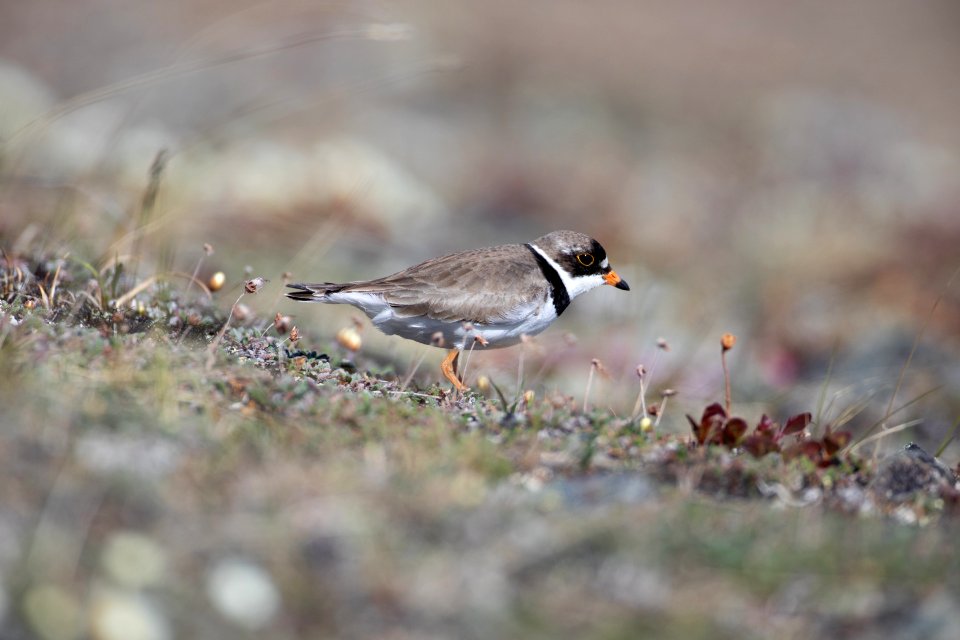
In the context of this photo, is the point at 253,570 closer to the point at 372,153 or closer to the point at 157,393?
the point at 157,393

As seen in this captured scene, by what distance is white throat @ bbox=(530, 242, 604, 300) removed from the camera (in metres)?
7.26

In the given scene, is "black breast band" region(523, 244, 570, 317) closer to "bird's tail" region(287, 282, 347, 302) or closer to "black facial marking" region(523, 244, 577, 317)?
"black facial marking" region(523, 244, 577, 317)

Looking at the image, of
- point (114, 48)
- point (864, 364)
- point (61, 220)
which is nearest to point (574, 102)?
point (114, 48)

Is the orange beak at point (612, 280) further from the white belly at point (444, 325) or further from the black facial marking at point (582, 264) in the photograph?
the white belly at point (444, 325)

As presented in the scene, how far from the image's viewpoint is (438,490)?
4.01 meters

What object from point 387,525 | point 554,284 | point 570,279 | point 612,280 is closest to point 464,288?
point 554,284

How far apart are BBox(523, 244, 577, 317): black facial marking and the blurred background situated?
1.38ft

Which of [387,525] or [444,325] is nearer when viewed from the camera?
[387,525]

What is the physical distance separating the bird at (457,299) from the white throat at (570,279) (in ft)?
0.89

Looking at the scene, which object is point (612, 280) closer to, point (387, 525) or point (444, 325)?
point (444, 325)

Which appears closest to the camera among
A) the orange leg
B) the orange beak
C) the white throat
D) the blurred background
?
the orange leg

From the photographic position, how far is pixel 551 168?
696 inches

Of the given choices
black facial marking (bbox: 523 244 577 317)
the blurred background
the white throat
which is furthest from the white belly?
the white throat

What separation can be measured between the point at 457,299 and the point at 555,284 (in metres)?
0.86
